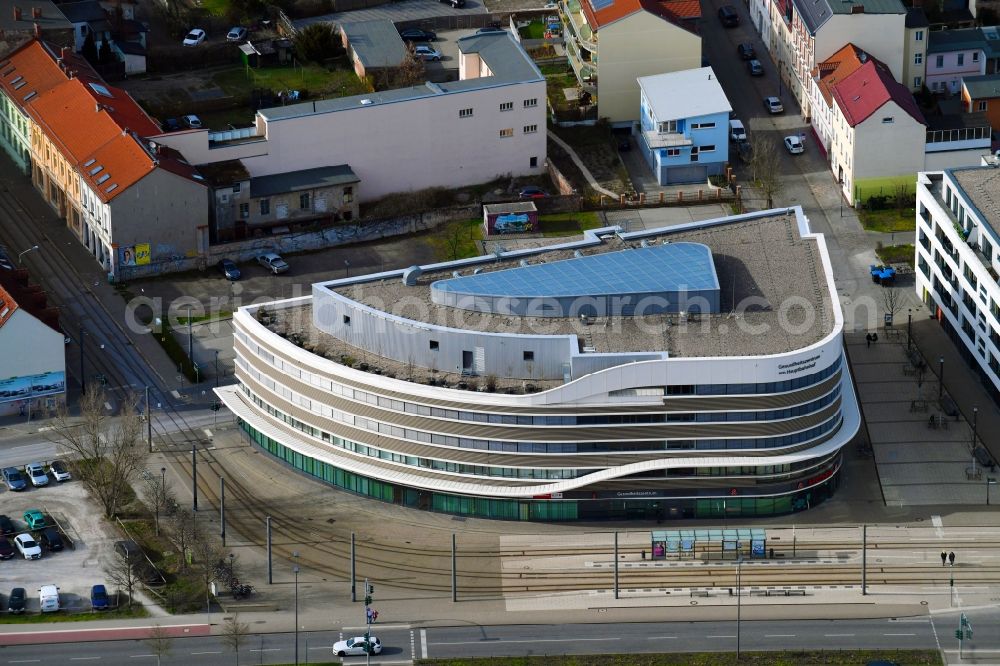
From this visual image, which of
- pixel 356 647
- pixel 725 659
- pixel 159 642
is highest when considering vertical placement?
pixel 159 642

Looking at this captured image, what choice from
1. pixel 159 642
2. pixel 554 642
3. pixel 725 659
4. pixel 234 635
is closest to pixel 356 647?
pixel 234 635

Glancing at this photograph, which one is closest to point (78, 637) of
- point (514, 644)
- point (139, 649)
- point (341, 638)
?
point (139, 649)

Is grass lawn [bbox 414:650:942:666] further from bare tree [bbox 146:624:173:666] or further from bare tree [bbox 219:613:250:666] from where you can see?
bare tree [bbox 146:624:173:666]

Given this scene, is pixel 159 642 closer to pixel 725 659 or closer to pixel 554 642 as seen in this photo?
pixel 554 642

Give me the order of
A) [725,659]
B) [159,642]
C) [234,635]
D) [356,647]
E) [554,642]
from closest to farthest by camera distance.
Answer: [159,642]
[725,659]
[234,635]
[356,647]
[554,642]

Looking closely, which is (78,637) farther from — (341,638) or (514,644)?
(514,644)
